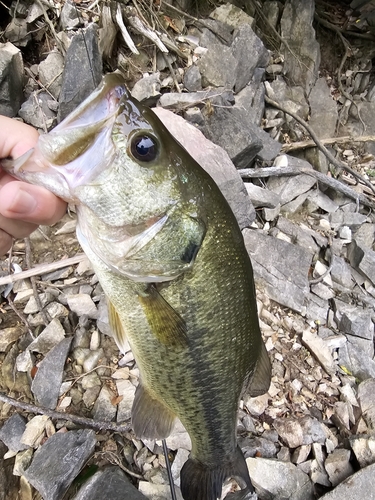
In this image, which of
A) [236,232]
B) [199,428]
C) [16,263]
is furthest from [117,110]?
[16,263]

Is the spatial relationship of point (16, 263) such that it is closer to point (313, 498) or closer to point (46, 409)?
point (46, 409)

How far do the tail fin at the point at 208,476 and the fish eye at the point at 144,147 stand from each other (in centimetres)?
157

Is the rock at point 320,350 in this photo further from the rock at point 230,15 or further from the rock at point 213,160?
the rock at point 230,15

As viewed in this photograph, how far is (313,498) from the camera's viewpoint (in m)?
2.96

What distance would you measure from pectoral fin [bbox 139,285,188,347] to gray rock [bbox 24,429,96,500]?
5.15 feet

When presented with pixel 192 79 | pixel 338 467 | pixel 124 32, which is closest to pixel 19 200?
pixel 338 467

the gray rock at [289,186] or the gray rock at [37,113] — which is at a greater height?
the gray rock at [37,113]

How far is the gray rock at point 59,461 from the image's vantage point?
8.04 feet

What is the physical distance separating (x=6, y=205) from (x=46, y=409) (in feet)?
6.48

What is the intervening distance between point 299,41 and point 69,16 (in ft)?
14.4

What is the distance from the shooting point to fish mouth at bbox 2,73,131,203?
3.95 ft

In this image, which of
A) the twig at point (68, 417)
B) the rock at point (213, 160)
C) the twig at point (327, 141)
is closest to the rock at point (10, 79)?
the rock at point (213, 160)

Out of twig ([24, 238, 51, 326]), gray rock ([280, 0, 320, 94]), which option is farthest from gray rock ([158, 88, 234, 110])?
gray rock ([280, 0, 320, 94])

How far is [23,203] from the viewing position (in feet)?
4.22
